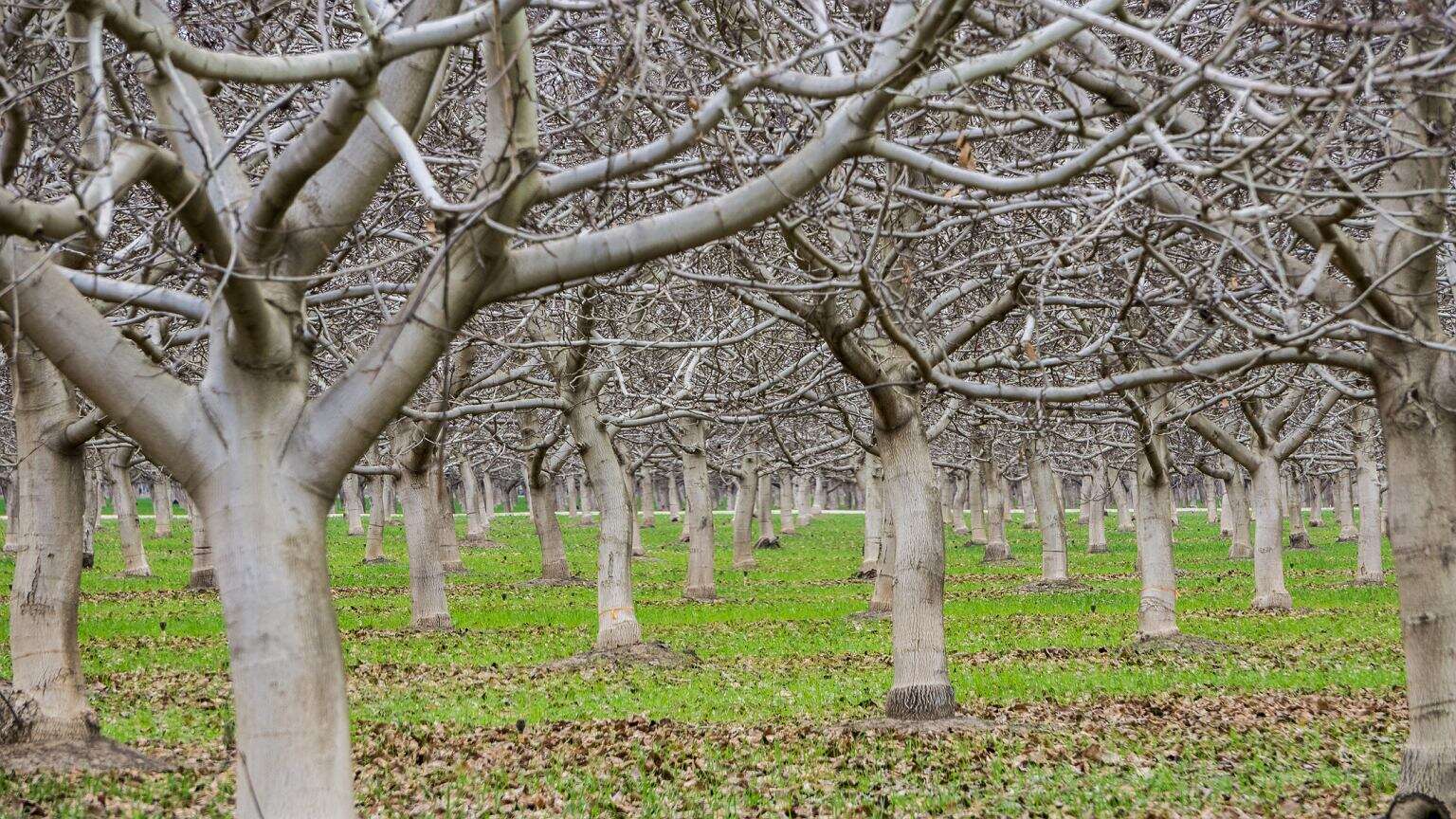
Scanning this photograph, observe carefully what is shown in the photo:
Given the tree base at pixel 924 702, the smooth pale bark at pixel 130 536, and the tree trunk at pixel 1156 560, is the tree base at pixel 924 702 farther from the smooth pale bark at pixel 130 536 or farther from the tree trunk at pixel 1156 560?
the smooth pale bark at pixel 130 536

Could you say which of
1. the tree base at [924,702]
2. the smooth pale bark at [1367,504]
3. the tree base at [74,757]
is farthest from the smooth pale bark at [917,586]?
the smooth pale bark at [1367,504]

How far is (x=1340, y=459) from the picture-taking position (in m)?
35.0

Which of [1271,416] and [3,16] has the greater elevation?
[3,16]

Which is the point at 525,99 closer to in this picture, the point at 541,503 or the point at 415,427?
the point at 415,427

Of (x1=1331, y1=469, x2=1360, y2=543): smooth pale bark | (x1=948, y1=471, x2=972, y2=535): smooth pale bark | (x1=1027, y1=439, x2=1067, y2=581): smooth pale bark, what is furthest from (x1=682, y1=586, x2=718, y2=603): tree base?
(x1=948, y1=471, x2=972, y2=535): smooth pale bark

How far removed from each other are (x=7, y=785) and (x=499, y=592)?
1803 cm

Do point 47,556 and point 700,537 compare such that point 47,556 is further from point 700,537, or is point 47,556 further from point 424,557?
point 700,537

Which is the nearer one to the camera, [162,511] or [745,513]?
[745,513]

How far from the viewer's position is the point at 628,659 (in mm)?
15102

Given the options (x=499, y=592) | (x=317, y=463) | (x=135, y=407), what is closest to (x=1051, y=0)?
(x=317, y=463)

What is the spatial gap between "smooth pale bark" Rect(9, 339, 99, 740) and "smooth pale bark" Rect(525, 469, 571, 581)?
17078 mm

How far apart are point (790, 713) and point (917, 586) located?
7.23 ft

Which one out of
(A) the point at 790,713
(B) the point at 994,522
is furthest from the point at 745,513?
(A) the point at 790,713

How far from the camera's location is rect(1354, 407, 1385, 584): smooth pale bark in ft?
84.3
